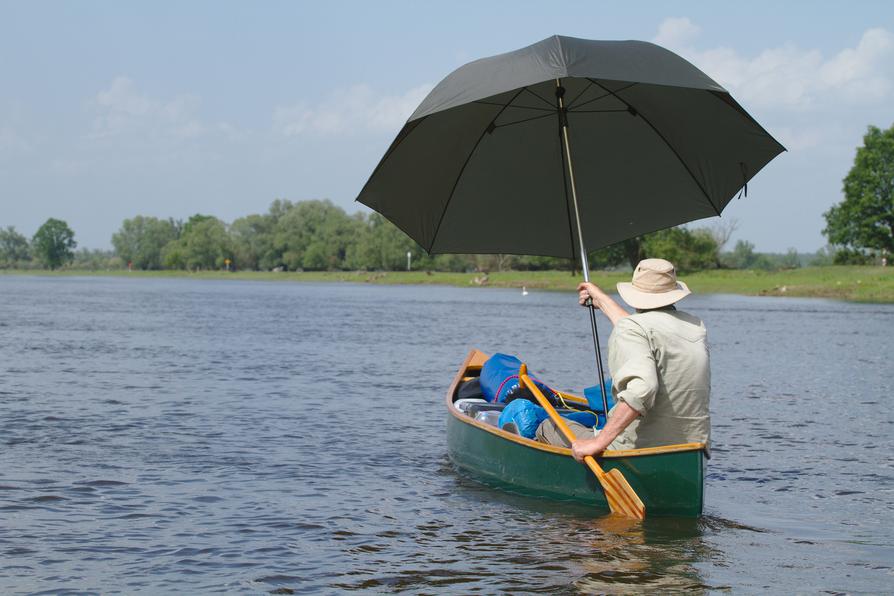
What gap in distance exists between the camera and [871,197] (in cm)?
9375

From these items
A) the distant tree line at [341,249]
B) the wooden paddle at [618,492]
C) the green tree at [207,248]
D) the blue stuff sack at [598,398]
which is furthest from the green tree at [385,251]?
the wooden paddle at [618,492]

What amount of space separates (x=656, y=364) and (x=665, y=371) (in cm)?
11

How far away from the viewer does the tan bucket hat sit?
25.7ft

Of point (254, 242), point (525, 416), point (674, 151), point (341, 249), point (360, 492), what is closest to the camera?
point (674, 151)

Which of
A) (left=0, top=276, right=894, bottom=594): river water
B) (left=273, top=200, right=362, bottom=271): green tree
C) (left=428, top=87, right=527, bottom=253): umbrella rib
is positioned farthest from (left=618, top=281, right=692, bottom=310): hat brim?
(left=273, top=200, right=362, bottom=271): green tree

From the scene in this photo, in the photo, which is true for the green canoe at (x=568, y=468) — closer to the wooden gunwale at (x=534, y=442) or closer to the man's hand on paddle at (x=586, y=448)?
the wooden gunwale at (x=534, y=442)

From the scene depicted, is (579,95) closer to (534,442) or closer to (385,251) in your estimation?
(534,442)

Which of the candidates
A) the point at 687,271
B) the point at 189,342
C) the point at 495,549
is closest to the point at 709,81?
the point at 495,549

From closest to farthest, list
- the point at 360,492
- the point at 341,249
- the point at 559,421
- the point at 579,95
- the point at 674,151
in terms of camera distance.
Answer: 1. the point at 559,421
2. the point at 579,95
3. the point at 674,151
4. the point at 360,492
5. the point at 341,249

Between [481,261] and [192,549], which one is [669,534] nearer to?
[192,549]

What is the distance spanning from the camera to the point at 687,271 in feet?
330

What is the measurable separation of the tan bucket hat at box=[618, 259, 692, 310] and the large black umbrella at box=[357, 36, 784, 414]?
1185 mm

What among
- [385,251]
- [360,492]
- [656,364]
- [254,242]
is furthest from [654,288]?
[254,242]

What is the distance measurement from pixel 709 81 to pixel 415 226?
360 centimetres
